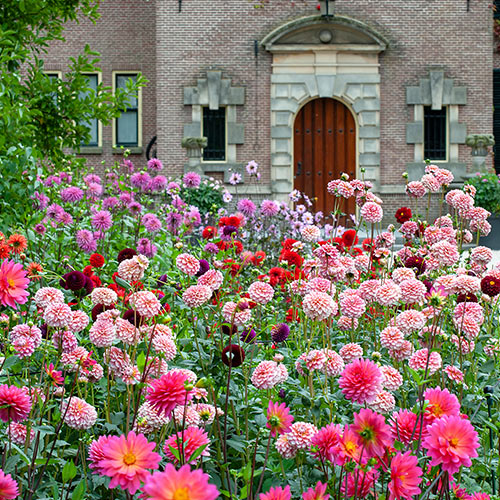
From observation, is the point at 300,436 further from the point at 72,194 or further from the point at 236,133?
the point at 236,133

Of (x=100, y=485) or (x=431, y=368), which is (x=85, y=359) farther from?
(x=431, y=368)

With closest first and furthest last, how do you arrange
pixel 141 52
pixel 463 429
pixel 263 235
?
pixel 463 429
pixel 263 235
pixel 141 52

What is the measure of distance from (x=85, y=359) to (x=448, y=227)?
1.99m

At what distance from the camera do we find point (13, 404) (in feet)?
5.02

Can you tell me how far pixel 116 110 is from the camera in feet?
18.1

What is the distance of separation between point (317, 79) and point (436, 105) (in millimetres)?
2442

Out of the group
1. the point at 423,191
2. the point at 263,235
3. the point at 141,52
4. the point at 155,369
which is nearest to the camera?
the point at 155,369

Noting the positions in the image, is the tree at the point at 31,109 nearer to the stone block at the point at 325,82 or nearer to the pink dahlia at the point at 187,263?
the pink dahlia at the point at 187,263

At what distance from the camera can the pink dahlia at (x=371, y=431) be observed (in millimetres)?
1369

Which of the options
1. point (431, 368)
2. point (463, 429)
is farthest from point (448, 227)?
point (463, 429)

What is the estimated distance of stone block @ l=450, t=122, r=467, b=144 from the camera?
585 inches

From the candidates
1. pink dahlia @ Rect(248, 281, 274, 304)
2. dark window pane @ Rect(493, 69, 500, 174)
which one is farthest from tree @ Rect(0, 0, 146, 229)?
dark window pane @ Rect(493, 69, 500, 174)

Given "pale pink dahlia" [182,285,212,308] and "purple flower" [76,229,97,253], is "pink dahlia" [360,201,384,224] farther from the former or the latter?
"purple flower" [76,229,97,253]

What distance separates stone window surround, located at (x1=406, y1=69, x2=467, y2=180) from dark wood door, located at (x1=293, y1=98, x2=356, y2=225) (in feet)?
4.01
